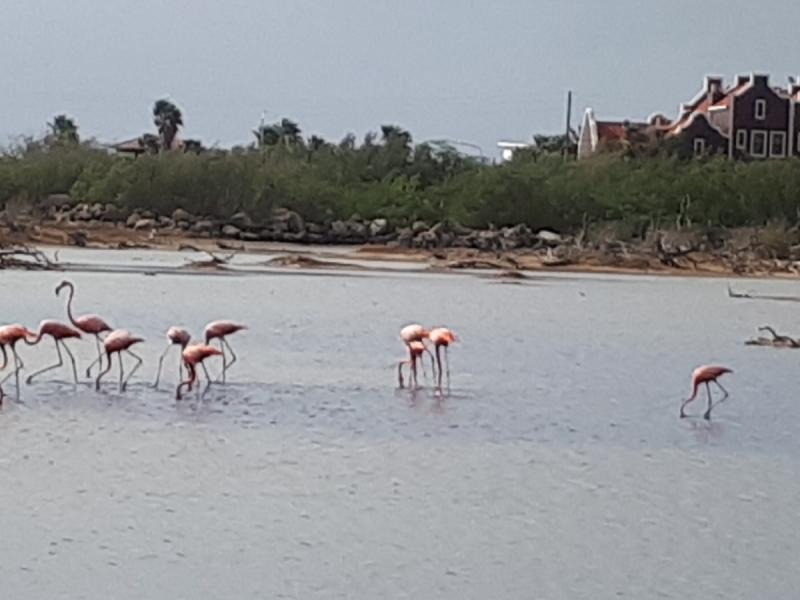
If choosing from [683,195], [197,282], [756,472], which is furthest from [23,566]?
[683,195]

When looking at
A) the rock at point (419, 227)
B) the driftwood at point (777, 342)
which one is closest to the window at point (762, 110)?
the rock at point (419, 227)

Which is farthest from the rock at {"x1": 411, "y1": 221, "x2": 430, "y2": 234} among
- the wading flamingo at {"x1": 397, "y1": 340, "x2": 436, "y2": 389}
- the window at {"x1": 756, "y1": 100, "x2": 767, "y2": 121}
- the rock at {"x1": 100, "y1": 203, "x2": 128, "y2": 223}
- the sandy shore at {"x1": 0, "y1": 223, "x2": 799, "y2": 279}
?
the window at {"x1": 756, "y1": 100, "x2": 767, "y2": 121}

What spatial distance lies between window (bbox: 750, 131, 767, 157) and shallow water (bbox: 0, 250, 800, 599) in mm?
37468

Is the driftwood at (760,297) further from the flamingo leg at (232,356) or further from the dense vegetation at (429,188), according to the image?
the dense vegetation at (429,188)

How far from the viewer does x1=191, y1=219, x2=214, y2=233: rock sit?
30.3 meters

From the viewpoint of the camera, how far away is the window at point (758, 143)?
167 feet

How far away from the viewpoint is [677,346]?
14.0 meters

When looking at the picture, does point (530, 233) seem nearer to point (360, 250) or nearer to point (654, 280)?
point (360, 250)

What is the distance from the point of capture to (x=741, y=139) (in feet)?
167

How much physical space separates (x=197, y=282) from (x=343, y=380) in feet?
29.4

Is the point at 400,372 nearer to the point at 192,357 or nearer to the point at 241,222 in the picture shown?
the point at 192,357

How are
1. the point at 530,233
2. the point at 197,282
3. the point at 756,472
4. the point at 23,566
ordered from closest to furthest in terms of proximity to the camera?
the point at 23,566 < the point at 756,472 < the point at 197,282 < the point at 530,233

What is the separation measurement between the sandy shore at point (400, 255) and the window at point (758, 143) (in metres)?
23.1

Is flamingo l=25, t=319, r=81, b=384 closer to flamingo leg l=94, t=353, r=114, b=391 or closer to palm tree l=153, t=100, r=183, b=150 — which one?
flamingo leg l=94, t=353, r=114, b=391
